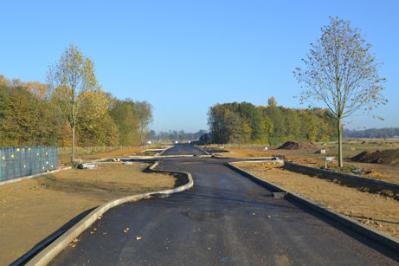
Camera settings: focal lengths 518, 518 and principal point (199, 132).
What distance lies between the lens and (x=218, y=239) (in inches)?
394

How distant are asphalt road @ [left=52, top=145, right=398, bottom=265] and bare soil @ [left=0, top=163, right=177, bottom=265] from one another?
3.22 ft

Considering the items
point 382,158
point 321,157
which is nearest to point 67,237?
point 382,158

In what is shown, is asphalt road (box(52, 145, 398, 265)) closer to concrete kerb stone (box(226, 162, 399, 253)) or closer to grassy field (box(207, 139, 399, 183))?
concrete kerb stone (box(226, 162, 399, 253))

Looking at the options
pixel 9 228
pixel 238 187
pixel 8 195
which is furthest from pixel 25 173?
pixel 9 228

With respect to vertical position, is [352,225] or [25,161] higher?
[25,161]

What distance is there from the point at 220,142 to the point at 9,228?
5301 inches

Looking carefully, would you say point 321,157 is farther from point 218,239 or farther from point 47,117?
point 218,239

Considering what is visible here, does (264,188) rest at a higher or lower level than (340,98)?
lower

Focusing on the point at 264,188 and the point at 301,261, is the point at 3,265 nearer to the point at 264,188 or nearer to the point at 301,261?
the point at 301,261

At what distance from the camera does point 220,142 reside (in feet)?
478

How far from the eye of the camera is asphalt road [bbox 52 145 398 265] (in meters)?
8.30

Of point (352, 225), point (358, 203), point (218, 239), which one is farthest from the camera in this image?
point (358, 203)

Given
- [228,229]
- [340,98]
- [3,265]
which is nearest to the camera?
[3,265]

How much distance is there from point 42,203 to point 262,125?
5056 inches
